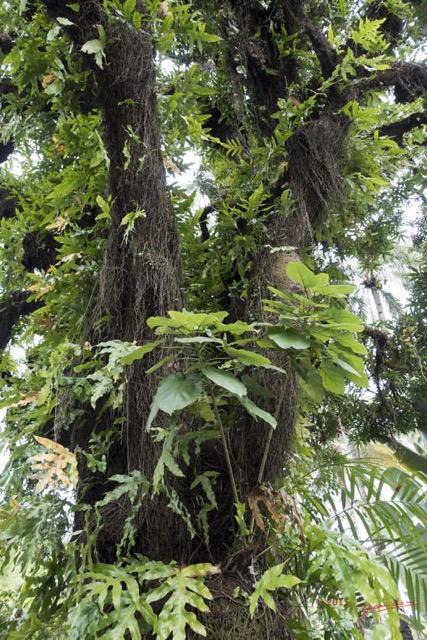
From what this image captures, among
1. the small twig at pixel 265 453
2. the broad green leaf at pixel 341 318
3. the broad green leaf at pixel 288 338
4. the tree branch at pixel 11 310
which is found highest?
the tree branch at pixel 11 310

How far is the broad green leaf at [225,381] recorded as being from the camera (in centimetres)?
107

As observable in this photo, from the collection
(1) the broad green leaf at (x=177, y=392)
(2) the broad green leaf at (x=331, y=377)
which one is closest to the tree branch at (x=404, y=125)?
(2) the broad green leaf at (x=331, y=377)

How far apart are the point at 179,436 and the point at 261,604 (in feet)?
1.67

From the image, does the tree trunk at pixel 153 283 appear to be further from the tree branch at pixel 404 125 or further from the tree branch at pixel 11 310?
the tree branch at pixel 11 310

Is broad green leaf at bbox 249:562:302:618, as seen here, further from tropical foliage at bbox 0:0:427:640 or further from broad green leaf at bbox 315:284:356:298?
broad green leaf at bbox 315:284:356:298

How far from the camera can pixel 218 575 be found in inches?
53.6

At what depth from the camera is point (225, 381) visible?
1100mm

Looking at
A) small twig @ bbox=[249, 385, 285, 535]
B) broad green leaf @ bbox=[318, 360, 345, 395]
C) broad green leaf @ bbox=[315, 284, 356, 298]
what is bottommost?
small twig @ bbox=[249, 385, 285, 535]

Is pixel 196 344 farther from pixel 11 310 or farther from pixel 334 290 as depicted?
pixel 11 310

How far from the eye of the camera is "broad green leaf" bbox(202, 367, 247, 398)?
1072mm

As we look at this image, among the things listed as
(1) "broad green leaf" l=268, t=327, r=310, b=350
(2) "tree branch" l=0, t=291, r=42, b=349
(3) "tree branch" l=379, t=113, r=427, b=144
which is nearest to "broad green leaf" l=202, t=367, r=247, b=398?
(1) "broad green leaf" l=268, t=327, r=310, b=350

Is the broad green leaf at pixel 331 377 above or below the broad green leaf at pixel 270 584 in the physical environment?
above

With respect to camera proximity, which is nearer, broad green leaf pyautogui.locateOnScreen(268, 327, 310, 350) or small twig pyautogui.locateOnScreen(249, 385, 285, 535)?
broad green leaf pyautogui.locateOnScreen(268, 327, 310, 350)

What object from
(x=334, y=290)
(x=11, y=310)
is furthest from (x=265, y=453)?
(x=11, y=310)
